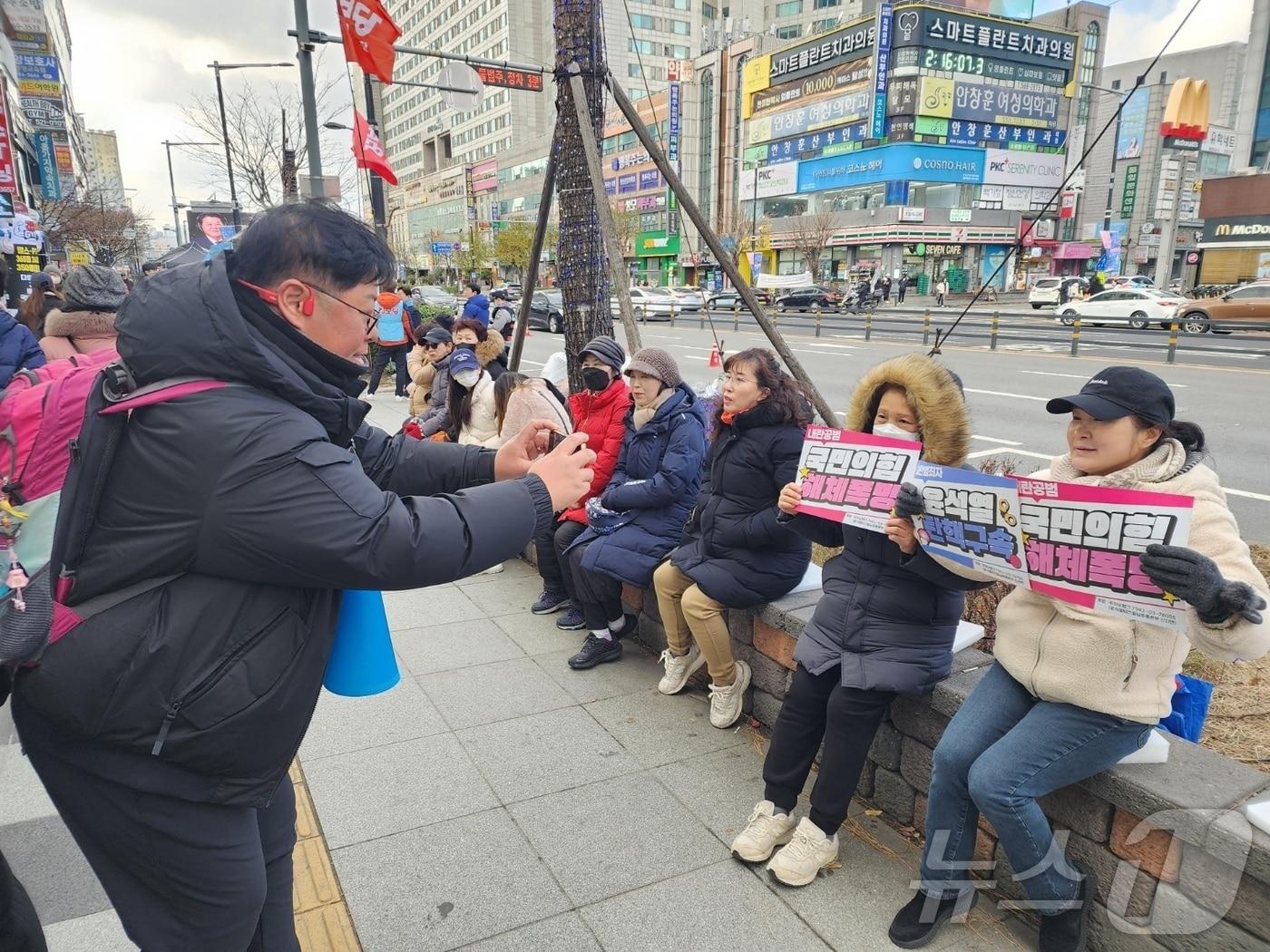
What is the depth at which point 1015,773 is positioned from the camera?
225cm

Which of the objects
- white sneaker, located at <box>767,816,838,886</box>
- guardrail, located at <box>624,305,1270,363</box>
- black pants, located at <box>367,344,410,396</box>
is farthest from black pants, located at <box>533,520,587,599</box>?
guardrail, located at <box>624,305,1270,363</box>

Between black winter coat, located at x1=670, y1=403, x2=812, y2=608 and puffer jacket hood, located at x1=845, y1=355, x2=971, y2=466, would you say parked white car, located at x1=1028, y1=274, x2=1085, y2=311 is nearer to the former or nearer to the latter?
black winter coat, located at x1=670, y1=403, x2=812, y2=608

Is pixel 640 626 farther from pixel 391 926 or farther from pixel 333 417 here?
pixel 333 417

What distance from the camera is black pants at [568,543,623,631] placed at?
442 centimetres

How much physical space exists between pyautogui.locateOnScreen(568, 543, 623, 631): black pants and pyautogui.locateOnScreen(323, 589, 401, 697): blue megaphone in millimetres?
2466

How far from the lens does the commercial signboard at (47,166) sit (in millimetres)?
42688

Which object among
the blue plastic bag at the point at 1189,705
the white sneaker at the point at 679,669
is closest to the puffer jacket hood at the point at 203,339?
the blue plastic bag at the point at 1189,705

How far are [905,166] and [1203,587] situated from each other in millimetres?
58131

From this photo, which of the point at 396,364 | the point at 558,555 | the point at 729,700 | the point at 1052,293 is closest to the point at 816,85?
the point at 1052,293

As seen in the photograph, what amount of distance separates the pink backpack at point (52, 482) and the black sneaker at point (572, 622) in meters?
3.13

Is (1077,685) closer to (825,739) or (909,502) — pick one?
(909,502)

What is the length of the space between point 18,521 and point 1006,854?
2929 millimetres

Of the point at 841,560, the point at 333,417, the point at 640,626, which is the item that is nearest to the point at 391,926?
the point at 333,417

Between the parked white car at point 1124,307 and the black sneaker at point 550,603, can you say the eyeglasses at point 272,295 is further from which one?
the parked white car at point 1124,307
